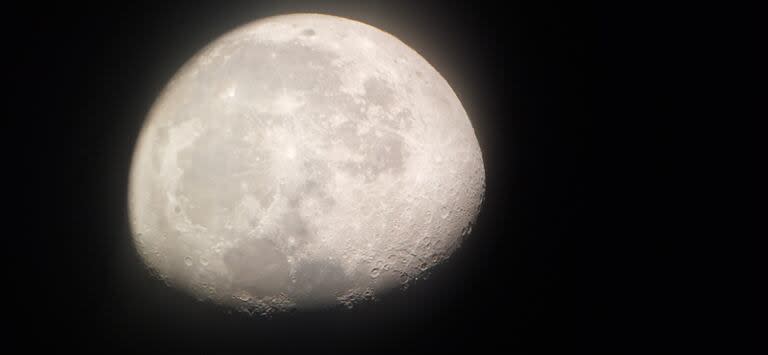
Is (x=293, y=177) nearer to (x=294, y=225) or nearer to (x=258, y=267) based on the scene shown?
(x=294, y=225)

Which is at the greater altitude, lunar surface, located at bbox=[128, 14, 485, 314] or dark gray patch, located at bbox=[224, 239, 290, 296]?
lunar surface, located at bbox=[128, 14, 485, 314]

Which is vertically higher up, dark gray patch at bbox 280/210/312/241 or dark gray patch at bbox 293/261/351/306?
dark gray patch at bbox 280/210/312/241

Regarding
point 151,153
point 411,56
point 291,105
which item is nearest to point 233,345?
point 151,153

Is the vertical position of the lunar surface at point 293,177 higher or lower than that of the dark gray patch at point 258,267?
higher

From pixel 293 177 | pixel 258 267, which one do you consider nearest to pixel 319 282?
pixel 258 267

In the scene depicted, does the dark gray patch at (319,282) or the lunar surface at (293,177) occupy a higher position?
the lunar surface at (293,177)

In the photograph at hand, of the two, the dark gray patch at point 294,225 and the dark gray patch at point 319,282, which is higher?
the dark gray patch at point 294,225
